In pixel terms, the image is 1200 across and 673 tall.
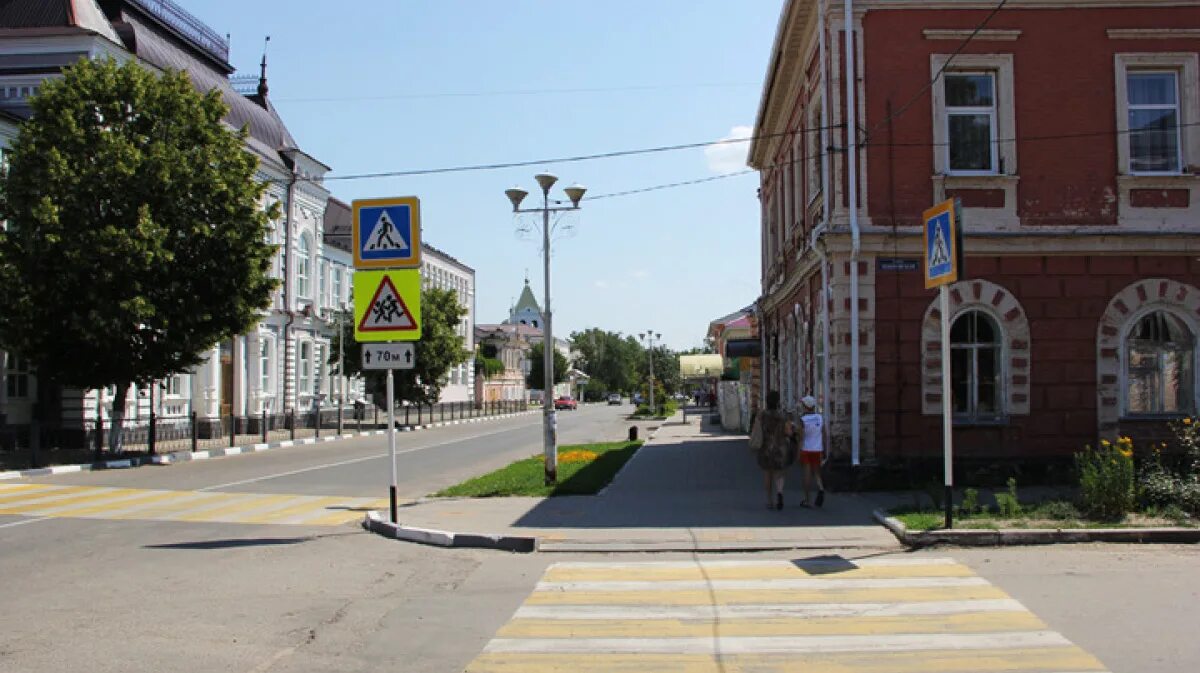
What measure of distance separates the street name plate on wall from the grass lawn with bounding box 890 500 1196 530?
20.9 feet

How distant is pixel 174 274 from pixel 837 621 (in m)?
20.9

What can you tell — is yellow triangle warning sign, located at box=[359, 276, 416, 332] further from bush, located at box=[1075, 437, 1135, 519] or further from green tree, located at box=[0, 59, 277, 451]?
green tree, located at box=[0, 59, 277, 451]

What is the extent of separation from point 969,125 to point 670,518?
8354 millimetres

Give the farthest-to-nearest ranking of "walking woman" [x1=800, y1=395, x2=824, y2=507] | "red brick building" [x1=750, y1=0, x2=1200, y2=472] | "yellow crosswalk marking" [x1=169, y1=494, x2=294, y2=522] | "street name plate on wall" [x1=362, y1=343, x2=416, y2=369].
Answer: "red brick building" [x1=750, y1=0, x2=1200, y2=472], "yellow crosswalk marking" [x1=169, y1=494, x2=294, y2=522], "walking woman" [x1=800, y1=395, x2=824, y2=507], "street name plate on wall" [x1=362, y1=343, x2=416, y2=369]

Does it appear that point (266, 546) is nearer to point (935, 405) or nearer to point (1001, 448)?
point (935, 405)

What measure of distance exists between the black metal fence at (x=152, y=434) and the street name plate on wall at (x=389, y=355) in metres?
13.2

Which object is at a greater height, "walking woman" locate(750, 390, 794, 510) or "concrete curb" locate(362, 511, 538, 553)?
"walking woman" locate(750, 390, 794, 510)

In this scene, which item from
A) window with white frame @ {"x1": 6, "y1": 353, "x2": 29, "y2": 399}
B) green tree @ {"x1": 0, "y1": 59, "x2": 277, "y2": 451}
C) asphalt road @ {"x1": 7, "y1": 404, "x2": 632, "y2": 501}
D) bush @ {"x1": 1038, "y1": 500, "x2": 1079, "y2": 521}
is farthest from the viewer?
window with white frame @ {"x1": 6, "y1": 353, "x2": 29, "y2": 399}

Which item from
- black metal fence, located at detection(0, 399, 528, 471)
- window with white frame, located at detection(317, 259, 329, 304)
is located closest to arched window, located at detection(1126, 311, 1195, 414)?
black metal fence, located at detection(0, 399, 528, 471)

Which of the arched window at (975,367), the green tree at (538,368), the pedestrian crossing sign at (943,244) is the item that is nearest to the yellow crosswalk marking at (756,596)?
the pedestrian crossing sign at (943,244)

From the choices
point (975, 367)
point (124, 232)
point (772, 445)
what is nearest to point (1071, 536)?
point (772, 445)

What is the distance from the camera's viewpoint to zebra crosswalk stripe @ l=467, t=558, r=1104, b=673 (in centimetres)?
609

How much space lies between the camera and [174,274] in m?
23.7

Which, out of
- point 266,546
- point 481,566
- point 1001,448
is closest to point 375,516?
point 266,546
